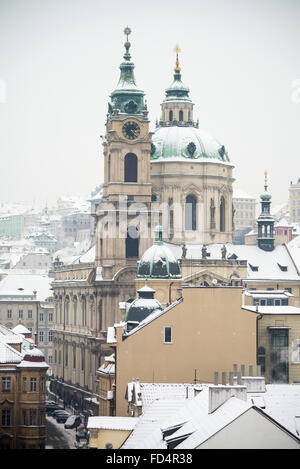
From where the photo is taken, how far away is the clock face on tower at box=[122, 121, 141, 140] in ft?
442

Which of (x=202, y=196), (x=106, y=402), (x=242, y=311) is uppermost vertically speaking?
(x=202, y=196)

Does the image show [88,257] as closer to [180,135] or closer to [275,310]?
[180,135]

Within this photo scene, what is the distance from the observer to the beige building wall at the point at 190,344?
3147 inches

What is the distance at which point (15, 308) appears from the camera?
182375 millimetres

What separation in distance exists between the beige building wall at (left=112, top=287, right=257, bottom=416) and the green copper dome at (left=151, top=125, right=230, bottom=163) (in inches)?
2458

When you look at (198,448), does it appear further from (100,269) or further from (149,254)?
(100,269)

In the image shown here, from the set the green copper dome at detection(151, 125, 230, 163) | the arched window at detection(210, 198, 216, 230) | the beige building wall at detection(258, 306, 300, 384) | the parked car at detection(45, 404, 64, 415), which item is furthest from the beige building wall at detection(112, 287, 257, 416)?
the green copper dome at detection(151, 125, 230, 163)

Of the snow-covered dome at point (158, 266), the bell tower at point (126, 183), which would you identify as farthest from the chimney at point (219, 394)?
the bell tower at point (126, 183)

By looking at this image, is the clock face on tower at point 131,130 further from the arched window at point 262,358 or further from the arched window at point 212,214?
the arched window at point 262,358

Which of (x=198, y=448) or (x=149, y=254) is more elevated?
(x=149, y=254)

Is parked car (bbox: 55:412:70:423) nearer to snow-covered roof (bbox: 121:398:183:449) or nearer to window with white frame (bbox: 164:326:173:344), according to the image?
window with white frame (bbox: 164:326:173:344)

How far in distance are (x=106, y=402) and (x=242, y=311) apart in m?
17.4
